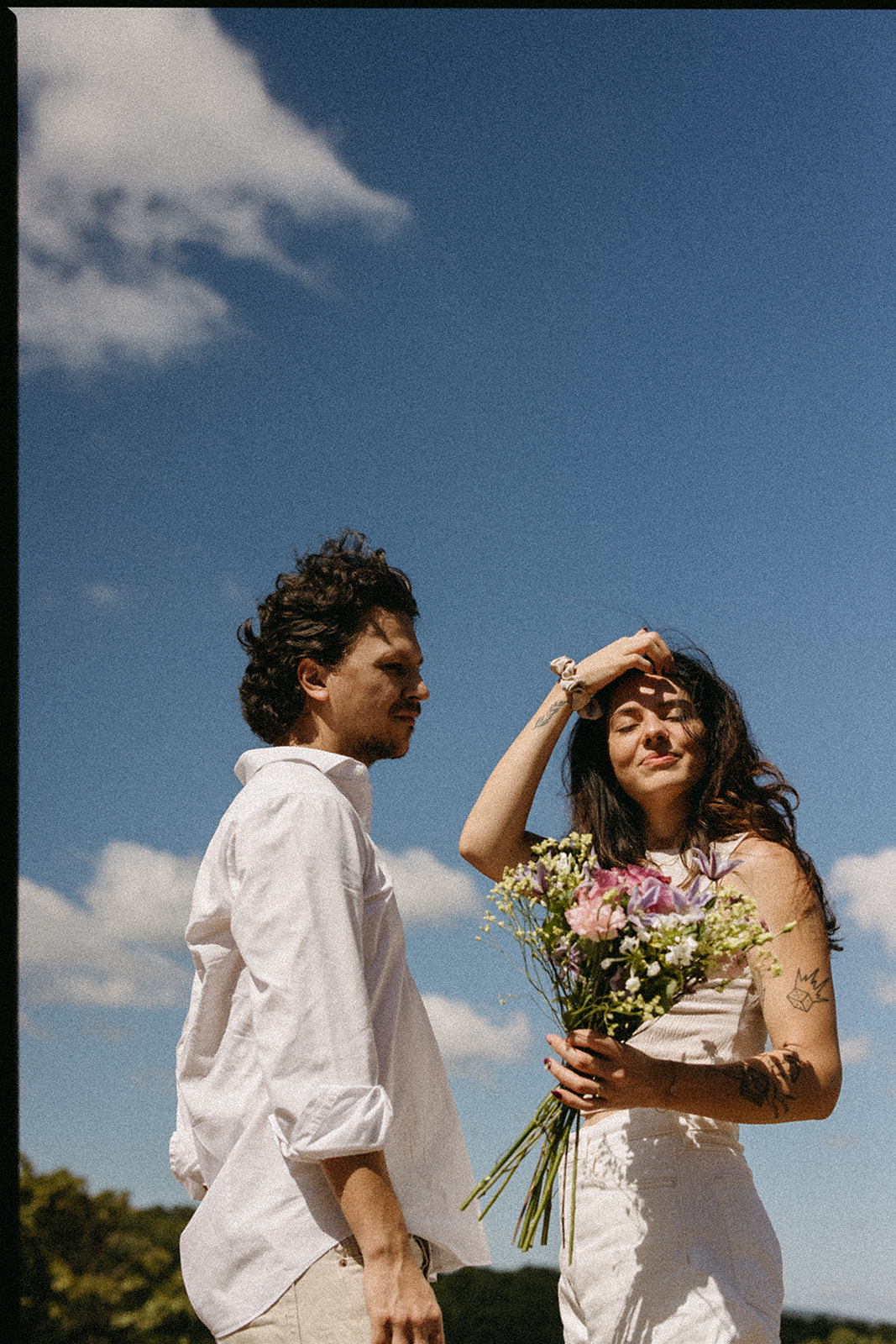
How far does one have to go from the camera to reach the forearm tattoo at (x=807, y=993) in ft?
10.3

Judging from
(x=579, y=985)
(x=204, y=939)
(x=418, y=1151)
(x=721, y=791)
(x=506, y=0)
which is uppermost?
(x=506, y=0)

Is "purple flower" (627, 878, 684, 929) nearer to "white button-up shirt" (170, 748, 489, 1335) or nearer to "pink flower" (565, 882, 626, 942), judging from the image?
"pink flower" (565, 882, 626, 942)

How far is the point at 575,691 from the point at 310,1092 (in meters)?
1.93

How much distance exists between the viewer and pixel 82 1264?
656 centimetres

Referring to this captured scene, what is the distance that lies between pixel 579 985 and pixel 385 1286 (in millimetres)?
925

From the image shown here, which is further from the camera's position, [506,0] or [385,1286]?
[506,0]

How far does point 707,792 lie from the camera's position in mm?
3758

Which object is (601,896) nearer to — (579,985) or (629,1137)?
(579,985)

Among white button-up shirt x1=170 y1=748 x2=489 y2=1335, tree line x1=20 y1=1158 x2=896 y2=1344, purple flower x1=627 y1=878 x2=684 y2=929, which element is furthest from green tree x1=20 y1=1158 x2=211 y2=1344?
purple flower x1=627 y1=878 x2=684 y2=929

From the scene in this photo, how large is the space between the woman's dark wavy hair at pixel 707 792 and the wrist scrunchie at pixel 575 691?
0.07m

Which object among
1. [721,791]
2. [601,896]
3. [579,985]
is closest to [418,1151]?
[579,985]

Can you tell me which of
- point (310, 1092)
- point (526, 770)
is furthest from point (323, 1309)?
point (526, 770)

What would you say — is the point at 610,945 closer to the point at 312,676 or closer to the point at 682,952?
the point at 682,952

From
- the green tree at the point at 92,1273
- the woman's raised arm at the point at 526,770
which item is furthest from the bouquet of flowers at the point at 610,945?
the green tree at the point at 92,1273
